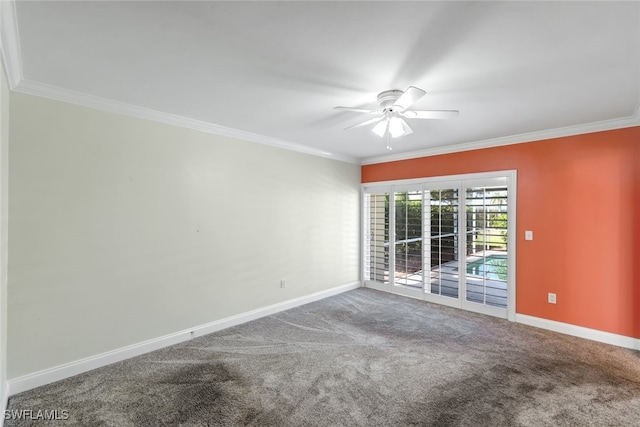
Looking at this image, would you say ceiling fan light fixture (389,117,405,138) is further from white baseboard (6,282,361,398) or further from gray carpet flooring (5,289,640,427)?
white baseboard (6,282,361,398)

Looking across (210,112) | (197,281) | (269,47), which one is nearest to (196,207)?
(197,281)

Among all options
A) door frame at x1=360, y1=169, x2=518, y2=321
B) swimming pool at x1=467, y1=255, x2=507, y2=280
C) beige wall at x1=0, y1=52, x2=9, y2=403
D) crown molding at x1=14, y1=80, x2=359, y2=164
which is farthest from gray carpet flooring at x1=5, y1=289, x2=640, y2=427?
crown molding at x1=14, y1=80, x2=359, y2=164

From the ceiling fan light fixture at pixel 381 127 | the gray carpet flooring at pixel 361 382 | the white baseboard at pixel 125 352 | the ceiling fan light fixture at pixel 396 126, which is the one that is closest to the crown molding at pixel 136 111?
the ceiling fan light fixture at pixel 381 127

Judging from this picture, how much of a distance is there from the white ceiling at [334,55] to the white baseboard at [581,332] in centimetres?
232

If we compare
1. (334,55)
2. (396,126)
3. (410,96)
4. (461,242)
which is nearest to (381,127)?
(396,126)

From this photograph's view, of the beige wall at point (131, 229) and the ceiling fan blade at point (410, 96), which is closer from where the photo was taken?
the ceiling fan blade at point (410, 96)

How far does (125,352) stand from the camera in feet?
9.23

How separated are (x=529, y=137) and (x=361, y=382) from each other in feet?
11.6

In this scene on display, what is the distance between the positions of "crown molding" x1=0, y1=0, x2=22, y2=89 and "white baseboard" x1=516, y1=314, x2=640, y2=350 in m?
5.28

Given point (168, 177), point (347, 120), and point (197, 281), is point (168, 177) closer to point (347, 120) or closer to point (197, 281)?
point (197, 281)

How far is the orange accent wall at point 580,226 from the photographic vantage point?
3.14 meters

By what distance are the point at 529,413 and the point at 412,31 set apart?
2642mm

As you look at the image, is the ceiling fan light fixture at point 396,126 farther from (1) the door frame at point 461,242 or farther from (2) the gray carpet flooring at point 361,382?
(2) the gray carpet flooring at point 361,382

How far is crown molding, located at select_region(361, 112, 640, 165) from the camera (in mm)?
3146
